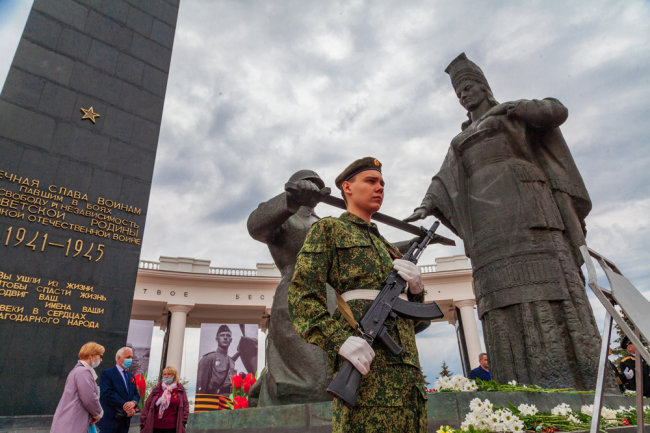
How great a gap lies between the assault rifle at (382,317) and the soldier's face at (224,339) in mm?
23154

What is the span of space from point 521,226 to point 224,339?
2169cm

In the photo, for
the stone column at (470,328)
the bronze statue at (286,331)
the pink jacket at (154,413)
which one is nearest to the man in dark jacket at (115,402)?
the pink jacket at (154,413)

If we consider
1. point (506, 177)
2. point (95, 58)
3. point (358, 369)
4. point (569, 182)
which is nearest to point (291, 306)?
point (358, 369)

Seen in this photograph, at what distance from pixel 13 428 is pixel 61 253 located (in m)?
3.01

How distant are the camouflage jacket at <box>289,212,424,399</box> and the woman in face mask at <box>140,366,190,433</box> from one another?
4579 mm

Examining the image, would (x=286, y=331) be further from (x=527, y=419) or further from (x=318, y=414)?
(x=527, y=419)

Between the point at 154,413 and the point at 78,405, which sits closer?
the point at 78,405

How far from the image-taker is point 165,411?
5.36 metres

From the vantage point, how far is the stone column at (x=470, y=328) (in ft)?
78.0

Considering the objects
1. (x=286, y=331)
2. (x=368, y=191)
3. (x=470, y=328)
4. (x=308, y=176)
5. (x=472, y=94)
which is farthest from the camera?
(x=470, y=328)

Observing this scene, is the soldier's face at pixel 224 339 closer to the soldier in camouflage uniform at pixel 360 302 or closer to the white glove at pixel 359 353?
the soldier in camouflage uniform at pixel 360 302

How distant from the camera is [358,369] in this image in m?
1.52

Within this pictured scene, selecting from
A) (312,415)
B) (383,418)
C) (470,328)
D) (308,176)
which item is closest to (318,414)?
(312,415)

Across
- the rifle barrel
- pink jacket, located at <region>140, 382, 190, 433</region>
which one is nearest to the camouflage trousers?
the rifle barrel
